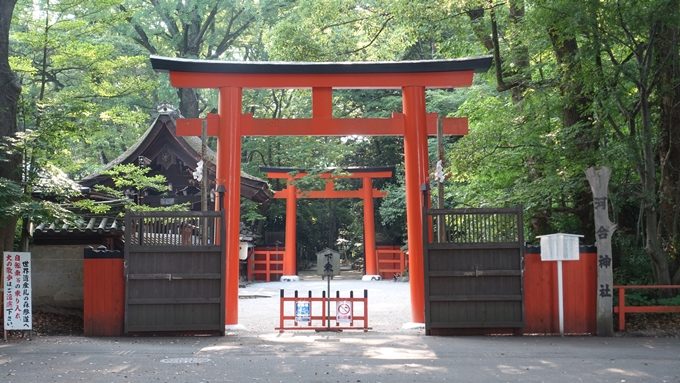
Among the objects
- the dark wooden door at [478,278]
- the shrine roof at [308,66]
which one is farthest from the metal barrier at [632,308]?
the shrine roof at [308,66]

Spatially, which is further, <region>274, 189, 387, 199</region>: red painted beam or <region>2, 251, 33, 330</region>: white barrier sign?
Result: <region>274, 189, 387, 199</region>: red painted beam

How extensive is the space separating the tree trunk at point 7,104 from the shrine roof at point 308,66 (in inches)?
100

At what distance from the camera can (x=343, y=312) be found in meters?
12.5

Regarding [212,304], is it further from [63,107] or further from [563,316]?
[563,316]

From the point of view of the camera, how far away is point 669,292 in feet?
41.5

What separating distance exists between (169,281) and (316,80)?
4719 millimetres

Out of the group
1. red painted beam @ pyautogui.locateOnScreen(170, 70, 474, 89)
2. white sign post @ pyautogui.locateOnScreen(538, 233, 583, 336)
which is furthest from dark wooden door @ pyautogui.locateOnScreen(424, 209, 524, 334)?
red painted beam @ pyautogui.locateOnScreen(170, 70, 474, 89)

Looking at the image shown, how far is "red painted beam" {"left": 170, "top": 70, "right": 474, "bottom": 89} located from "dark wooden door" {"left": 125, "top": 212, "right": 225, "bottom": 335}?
2.90m

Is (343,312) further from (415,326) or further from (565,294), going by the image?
(565,294)

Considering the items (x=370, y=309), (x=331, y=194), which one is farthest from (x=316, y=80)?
(x=331, y=194)

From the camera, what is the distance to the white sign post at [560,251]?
11375 millimetres

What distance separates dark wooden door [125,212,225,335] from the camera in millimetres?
11219

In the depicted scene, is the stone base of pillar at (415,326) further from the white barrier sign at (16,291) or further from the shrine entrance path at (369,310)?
the white barrier sign at (16,291)

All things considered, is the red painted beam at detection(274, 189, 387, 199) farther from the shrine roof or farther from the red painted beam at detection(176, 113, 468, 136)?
the shrine roof
